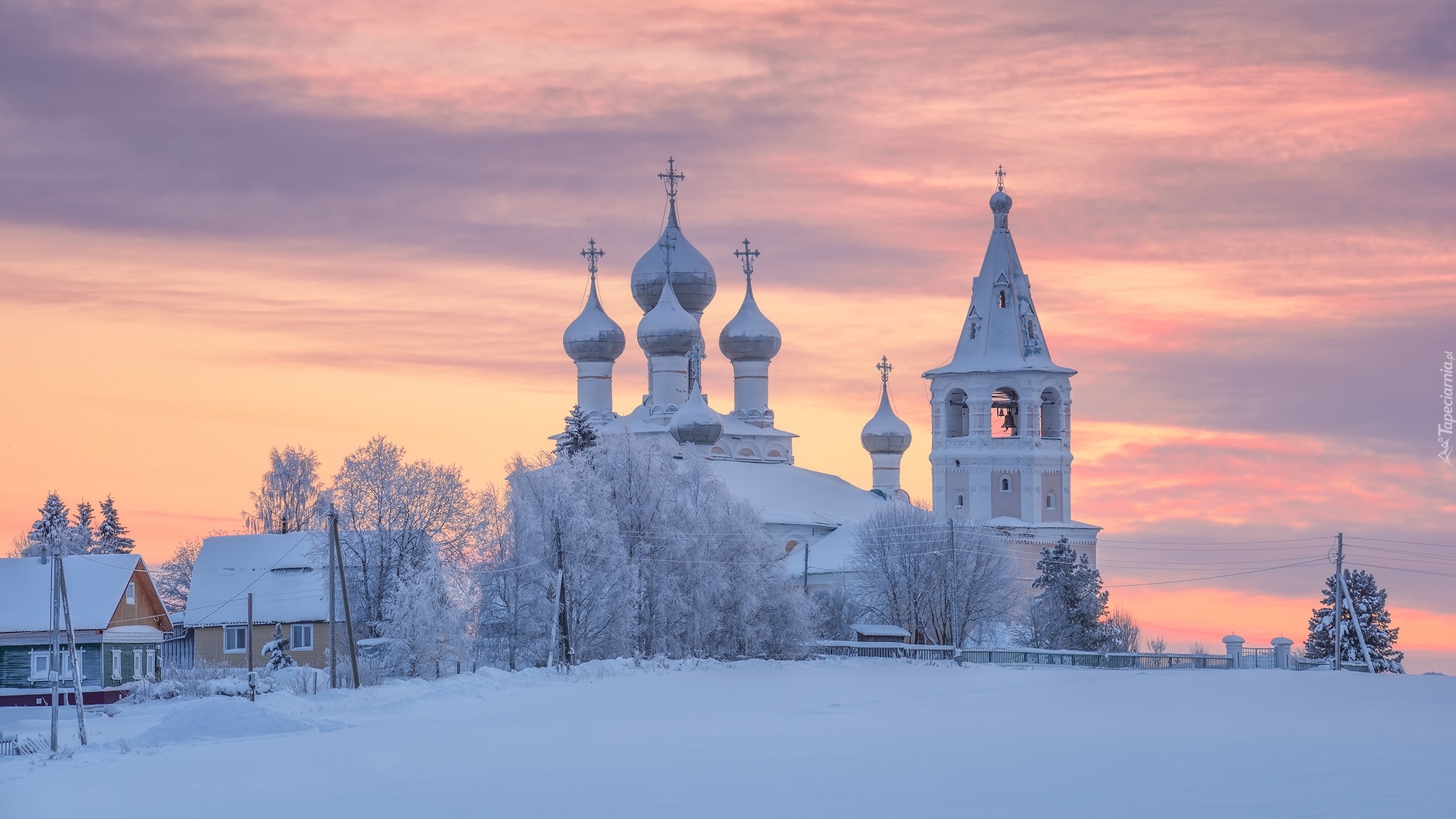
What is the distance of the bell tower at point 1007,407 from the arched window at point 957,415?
54mm

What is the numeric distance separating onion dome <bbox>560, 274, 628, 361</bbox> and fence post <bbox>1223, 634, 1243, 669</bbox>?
31.5 m

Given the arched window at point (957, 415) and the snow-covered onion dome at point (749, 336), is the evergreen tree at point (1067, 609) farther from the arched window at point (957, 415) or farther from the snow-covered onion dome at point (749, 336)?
the snow-covered onion dome at point (749, 336)

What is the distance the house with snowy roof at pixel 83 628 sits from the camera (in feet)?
135

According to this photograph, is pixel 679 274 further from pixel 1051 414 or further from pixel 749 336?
pixel 1051 414

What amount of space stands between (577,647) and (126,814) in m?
26.4

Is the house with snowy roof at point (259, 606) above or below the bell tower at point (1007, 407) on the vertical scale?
below

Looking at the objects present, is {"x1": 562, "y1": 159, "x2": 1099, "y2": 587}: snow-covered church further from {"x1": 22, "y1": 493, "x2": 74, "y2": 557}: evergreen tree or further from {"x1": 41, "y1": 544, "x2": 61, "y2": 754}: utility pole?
{"x1": 41, "y1": 544, "x2": 61, "y2": 754}: utility pole

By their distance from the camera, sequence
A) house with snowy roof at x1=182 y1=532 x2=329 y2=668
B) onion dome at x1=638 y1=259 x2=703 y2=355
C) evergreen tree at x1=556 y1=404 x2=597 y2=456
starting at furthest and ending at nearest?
onion dome at x1=638 y1=259 x2=703 y2=355, evergreen tree at x1=556 y1=404 x2=597 y2=456, house with snowy roof at x1=182 y1=532 x2=329 y2=668

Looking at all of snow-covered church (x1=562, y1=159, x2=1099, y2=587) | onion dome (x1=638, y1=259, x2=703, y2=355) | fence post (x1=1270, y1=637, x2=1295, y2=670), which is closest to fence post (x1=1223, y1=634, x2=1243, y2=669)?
fence post (x1=1270, y1=637, x2=1295, y2=670)

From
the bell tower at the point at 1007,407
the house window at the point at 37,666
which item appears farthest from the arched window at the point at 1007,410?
the house window at the point at 37,666

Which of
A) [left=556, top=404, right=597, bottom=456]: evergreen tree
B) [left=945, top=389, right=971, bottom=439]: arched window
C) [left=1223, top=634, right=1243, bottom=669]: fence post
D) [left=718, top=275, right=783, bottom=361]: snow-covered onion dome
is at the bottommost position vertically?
[left=1223, top=634, right=1243, bottom=669]: fence post

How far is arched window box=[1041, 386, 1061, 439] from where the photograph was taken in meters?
71.0

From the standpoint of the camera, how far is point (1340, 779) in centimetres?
1792

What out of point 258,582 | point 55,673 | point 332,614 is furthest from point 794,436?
point 55,673
